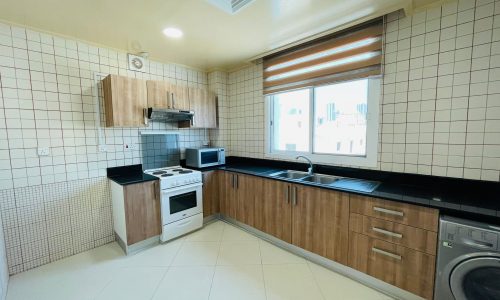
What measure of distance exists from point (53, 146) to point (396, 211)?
334 cm

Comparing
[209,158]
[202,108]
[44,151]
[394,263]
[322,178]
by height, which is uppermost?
[202,108]

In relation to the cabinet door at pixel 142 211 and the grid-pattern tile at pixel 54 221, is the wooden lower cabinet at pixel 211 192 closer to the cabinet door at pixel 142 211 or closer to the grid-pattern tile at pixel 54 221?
the cabinet door at pixel 142 211

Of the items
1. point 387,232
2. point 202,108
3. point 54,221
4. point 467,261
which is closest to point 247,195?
point 202,108

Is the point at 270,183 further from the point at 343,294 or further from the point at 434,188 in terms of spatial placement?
the point at 434,188

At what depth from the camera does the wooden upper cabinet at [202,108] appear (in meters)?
3.07

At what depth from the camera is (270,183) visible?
97.8 inches

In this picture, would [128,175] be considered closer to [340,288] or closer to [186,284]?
[186,284]

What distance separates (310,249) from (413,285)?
2.79ft

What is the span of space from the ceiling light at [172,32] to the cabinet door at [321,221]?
204 cm

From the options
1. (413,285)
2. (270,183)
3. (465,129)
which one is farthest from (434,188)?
(270,183)

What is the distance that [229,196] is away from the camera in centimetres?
305

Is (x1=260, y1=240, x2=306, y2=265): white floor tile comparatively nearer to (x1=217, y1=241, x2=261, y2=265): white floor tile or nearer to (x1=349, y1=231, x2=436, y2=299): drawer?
(x1=217, y1=241, x2=261, y2=265): white floor tile

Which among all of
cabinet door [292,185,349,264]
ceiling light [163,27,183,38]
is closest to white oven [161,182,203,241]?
cabinet door [292,185,349,264]

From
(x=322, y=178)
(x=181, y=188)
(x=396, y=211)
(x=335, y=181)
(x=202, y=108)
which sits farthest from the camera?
(x=202, y=108)
